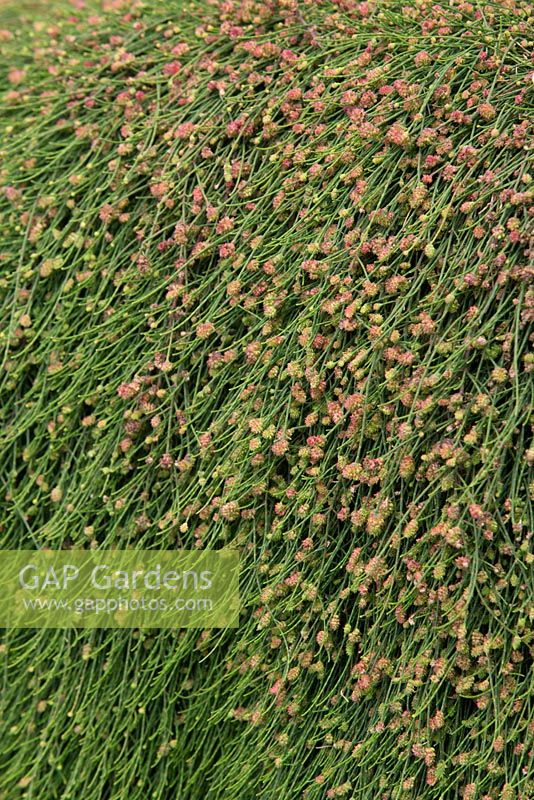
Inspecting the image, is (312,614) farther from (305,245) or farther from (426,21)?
(426,21)

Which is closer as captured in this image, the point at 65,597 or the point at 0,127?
the point at 65,597

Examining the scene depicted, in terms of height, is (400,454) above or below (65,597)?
above

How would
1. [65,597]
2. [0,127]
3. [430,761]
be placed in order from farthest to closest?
[0,127]
[65,597]
[430,761]

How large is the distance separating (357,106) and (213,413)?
474 millimetres

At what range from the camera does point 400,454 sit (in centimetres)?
106

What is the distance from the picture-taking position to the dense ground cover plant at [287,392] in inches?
40.9

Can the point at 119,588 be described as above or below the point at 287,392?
below

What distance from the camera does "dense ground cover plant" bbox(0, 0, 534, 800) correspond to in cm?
104

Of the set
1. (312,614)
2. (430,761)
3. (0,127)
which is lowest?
(430,761)

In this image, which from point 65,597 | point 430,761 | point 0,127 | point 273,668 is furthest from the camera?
point 0,127

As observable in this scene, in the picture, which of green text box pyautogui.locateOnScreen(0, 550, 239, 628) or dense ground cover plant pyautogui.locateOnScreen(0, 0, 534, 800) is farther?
green text box pyautogui.locateOnScreen(0, 550, 239, 628)

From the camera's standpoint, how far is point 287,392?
45.8 inches

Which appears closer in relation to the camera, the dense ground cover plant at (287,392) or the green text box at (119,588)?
the dense ground cover plant at (287,392)

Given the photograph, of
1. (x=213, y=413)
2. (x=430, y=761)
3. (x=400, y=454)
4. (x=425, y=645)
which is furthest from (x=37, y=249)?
(x=430, y=761)
